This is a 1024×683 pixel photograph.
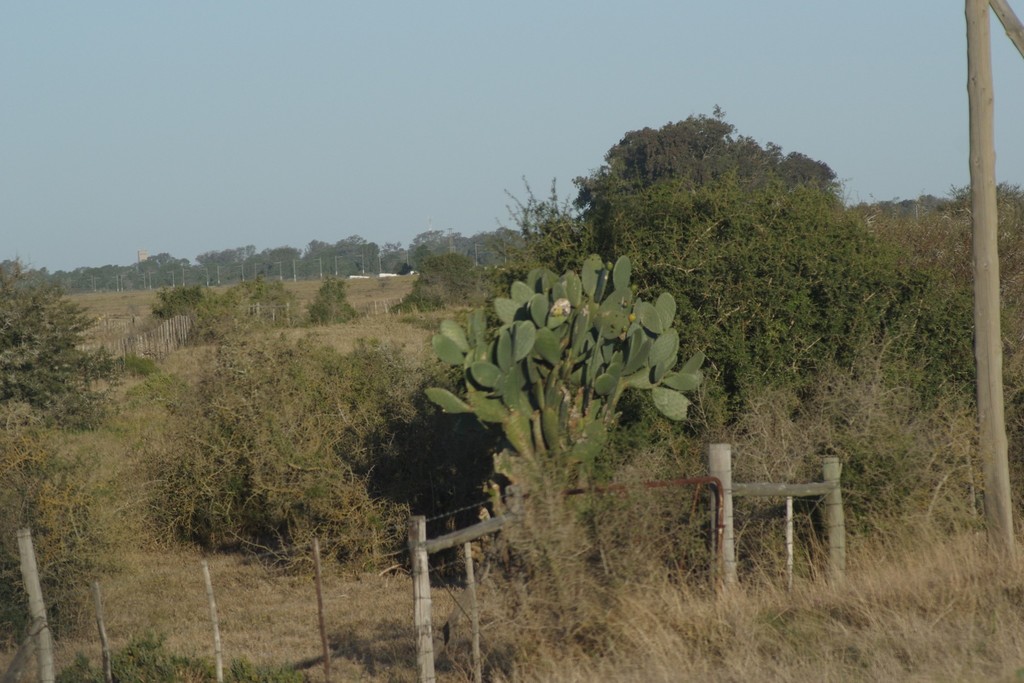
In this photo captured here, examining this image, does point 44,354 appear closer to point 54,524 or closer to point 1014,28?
point 54,524

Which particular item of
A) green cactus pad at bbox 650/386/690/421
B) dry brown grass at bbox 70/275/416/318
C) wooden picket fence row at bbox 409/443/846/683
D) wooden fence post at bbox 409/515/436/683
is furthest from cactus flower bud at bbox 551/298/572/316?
dry brown grass at bbox 70/275/416/318

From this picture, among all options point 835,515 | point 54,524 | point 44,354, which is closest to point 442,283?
point 44,354

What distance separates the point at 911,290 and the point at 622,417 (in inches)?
144

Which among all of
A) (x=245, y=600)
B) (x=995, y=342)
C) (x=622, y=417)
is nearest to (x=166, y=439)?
(x=245, y=600)

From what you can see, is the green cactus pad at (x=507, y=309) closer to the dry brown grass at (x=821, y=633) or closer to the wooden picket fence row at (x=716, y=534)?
the wooden picket fence row at (x=716, y=534)

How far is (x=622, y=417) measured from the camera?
37.9 feet

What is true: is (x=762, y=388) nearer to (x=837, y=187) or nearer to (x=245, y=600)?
(x=245, y=600)

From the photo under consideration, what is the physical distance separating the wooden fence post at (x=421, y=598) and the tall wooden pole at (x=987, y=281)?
4.79 m

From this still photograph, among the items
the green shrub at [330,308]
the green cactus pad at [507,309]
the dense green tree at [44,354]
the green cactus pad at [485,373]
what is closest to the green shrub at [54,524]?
the green cactus pad at [485,373]

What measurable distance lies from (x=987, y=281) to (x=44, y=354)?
18629mm

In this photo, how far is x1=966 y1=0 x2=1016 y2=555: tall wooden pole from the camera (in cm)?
879

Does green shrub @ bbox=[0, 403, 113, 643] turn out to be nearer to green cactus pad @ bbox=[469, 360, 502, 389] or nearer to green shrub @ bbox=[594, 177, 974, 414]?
green cactus pad @ bbox=[469, 360, 502, 389]

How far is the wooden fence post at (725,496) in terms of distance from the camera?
8000mm

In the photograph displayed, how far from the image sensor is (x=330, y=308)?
4275cm
